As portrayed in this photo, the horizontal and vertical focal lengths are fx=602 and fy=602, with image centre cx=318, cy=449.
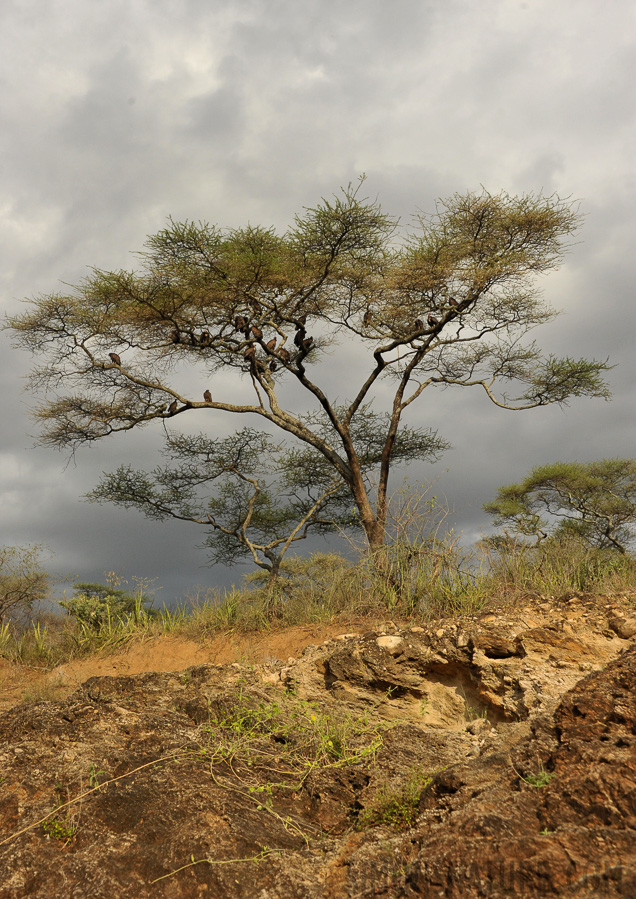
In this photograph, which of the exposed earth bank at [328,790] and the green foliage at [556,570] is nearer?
the exposed earth bank at [328,790]

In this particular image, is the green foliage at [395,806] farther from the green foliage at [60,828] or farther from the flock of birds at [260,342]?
the flock of birds at [260,342]

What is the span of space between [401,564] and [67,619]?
560 centimetres

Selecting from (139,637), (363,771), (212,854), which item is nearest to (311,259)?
(139,637)

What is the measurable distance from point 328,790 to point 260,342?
33.3 feet

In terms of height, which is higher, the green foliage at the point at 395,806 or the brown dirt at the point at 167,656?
the brown dirt at the point at 167,656

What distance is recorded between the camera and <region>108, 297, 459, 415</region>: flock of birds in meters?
12.4

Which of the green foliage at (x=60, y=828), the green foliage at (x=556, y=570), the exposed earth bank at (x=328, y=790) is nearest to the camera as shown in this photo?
the exposed earth bank at (x=328, y=790)

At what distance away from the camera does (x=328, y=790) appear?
3.35m

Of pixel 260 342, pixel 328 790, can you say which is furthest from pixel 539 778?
pixel 260 342

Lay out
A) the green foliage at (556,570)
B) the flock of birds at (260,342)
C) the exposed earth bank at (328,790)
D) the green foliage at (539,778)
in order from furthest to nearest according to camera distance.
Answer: the flock of birds at (260,342), the green foliage at (556,570), the green foliage at (539,778), the exposed earth bank at (328,790)

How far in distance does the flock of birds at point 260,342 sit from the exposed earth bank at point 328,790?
817 cm

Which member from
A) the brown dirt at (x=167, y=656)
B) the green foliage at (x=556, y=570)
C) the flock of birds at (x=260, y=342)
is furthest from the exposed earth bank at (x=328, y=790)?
the flock of birds at (x=260, y=342)

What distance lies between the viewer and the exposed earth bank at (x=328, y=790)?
1899 mm

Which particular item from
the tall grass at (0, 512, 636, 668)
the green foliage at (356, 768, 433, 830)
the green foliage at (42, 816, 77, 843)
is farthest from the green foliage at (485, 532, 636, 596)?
the green foliage at (42, 816, 77, 843)
